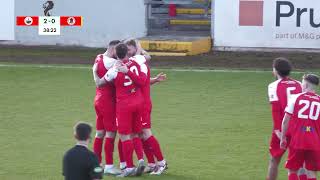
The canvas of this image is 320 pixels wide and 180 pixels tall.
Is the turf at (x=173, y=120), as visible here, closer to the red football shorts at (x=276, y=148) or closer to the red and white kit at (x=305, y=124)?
the red football shorts at (x=276, y=148)

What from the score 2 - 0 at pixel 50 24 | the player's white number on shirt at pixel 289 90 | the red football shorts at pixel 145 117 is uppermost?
the score 2 - 0 at pixel 50 24

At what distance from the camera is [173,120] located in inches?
613

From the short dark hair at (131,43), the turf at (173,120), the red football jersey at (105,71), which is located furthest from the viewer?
the turf at (173,120)

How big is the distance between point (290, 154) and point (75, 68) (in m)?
12.6

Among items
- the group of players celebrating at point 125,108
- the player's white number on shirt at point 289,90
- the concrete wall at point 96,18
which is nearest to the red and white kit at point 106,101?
the group of players celebrating at point 125,108

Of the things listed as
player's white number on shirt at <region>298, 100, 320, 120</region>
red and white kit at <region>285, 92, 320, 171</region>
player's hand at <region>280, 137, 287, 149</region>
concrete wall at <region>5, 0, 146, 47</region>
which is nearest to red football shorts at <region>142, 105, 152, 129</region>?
player's hand at <region>280, 137, 287, 149</region>

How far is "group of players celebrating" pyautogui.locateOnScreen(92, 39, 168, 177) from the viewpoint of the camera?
11055 millimetres

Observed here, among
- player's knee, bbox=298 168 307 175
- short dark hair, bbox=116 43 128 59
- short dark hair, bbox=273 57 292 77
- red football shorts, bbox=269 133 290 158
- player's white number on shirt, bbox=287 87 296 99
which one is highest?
short dark hair, bbox=116 43 128 59

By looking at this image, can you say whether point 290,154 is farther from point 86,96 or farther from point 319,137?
point 86,96

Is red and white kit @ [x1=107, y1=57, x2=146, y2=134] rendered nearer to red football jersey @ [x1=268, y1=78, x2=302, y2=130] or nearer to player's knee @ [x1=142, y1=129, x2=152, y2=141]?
player's knee @ [x1=142, y1=129, x2=152, y2=141]

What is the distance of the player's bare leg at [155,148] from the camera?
11.4m

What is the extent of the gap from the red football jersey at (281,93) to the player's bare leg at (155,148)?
6.26 ft

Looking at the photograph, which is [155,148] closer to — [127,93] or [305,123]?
[127,93]

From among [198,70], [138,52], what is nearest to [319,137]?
[138,52]
